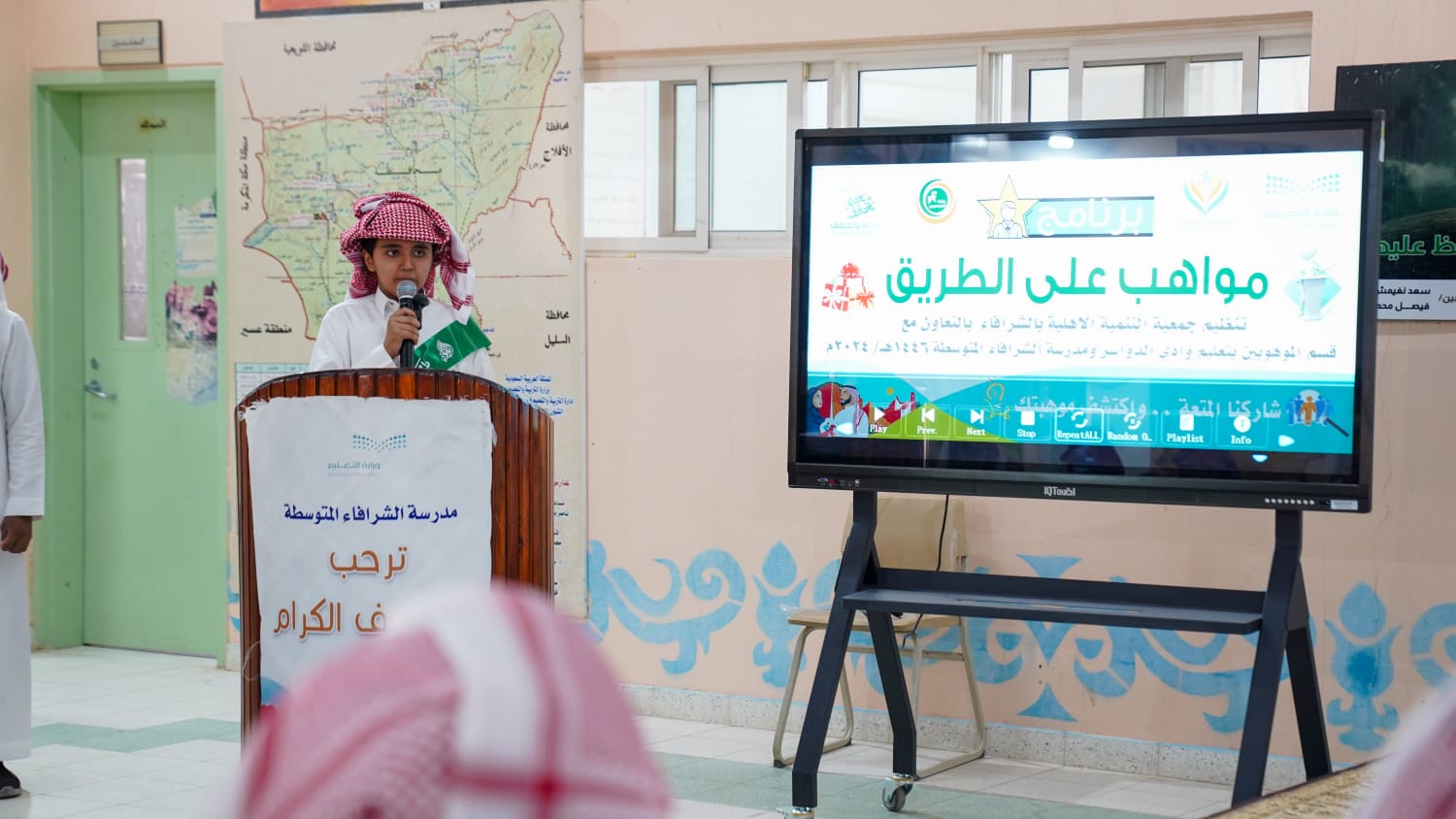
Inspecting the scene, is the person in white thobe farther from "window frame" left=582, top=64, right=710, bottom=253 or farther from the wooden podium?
"window frame" left=582, top=64, right=710, bottom=253

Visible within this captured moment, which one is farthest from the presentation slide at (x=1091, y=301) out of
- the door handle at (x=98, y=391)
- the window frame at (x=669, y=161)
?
the door handle at (x=98, y=391)

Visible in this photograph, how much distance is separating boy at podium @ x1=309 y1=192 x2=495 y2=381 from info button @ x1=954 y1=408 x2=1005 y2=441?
122cm

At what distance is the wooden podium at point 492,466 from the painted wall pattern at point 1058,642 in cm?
141

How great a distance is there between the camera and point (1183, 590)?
389 cm

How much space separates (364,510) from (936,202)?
184 centimetres

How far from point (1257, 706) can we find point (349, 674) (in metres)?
3.40

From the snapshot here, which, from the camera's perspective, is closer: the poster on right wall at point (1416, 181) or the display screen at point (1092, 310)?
the display screen at point (1092, 310)

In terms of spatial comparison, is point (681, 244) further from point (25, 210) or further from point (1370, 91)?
point (25, 210)

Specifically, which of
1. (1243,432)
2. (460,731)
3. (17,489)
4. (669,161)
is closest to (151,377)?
(17,489)

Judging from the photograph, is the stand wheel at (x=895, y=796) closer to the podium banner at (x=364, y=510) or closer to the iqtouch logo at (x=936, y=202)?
the iqtouch logo at (x=936, y=202)

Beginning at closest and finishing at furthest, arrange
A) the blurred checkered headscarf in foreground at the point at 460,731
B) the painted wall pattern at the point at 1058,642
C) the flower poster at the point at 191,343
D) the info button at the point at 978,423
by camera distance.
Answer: the blurred checkered headscarf in foreground at the point at 460,731 → the info button at the point at 978,423 → the painted wall pattern at the point at 1058,642 → the flower poster at the point at 191,343

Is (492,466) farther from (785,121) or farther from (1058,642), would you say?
(785,121)

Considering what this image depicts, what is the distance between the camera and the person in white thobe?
4438mm

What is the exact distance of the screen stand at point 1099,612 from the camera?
3.58m
